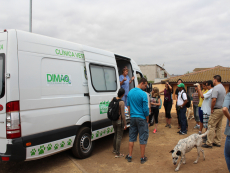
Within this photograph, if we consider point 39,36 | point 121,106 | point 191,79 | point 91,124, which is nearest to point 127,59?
point 121,106

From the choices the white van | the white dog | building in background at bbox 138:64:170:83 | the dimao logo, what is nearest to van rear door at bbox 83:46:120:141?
the white van

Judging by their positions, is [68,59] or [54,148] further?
[68,59]

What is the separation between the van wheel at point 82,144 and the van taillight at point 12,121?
4.96 ft

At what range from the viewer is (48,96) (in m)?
3.81

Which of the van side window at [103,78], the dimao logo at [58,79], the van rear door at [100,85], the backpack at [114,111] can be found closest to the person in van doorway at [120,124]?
the backpack at [114,111]

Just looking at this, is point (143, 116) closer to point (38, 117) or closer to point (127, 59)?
point (38, 117)

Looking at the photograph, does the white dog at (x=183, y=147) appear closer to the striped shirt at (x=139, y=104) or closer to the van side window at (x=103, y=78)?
the striped shirt at (x=139, y=104)

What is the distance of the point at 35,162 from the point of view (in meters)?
4.49

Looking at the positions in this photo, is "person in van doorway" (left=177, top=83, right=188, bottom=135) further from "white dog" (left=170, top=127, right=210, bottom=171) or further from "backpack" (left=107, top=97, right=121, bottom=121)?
"backpack" (left=107, top=97, right=121, bottom=121)

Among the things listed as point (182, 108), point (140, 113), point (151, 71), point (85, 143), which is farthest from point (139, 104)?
point (151, 71)

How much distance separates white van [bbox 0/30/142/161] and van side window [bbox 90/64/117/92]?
0.03m

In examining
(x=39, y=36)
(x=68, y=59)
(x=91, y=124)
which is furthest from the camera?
(x=91, y=124)

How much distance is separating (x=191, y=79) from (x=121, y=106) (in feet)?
69.0

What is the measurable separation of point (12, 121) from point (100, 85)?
2509mm
